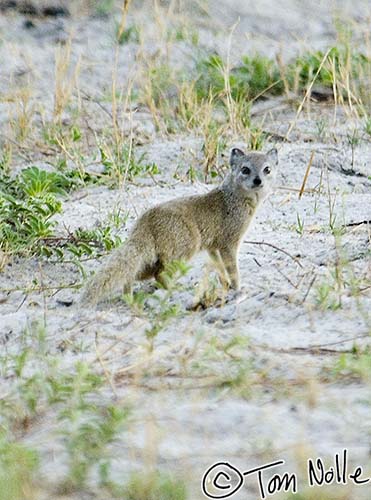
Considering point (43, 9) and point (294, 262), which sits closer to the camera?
point (294, 262)

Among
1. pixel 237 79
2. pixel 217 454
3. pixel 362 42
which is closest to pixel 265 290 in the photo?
pixel 217 454

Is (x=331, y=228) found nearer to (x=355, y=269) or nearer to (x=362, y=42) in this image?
(x=355, y=269)

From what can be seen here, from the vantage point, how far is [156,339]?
12.0ft

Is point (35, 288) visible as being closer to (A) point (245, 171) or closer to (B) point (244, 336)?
(A) point (245, 171)

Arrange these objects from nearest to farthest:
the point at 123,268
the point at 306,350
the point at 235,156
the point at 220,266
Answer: the point at 306,350, the point at 123,268, the point at 220,266, the point at 235,156

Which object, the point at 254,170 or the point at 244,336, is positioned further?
the point at 254,170

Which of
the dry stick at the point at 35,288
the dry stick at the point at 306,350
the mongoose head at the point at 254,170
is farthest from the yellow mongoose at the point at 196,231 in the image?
the dry stick at the point at 306,350

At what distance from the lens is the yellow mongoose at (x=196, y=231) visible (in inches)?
169

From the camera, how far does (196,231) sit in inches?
180

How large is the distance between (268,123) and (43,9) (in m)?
3.20

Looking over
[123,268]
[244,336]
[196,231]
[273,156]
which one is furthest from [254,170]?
[244,336]

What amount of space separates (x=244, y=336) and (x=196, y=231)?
1097 millimetres

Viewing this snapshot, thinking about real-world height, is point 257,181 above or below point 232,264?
above

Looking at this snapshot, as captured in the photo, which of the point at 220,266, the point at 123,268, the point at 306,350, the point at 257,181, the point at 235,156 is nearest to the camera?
the point at 306,350
